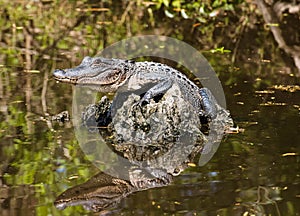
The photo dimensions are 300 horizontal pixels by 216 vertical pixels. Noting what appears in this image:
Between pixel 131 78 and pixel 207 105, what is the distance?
2.99 feet

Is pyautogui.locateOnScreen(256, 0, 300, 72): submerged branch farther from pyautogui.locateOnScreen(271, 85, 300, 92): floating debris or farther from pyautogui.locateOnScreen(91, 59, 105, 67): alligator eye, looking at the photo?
pyautogui.locateOnScreen(91, 59, 105, 67): alligator eye

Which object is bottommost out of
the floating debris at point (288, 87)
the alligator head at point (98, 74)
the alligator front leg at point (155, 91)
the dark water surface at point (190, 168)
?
the dark water surface at point (190, 168)

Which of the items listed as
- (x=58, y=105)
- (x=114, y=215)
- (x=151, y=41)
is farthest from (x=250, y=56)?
(x=114, y=215)

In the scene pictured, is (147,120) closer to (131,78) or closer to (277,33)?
(131,78)

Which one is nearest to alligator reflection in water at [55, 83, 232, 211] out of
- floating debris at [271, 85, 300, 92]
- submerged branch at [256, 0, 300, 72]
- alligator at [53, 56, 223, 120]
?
alligator at [53, 56, 223, 120]

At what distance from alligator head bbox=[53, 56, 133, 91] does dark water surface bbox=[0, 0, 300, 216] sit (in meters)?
0.54

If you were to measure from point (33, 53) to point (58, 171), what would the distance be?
535cm

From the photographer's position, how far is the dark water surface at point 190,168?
524 cm

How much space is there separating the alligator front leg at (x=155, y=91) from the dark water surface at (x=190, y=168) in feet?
2.62

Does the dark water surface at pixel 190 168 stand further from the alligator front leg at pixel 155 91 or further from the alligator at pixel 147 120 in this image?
the alligator front leg at pixel 155 91

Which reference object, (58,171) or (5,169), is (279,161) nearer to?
(58,171)

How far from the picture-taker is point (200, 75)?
963 cm

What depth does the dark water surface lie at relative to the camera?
206 inches

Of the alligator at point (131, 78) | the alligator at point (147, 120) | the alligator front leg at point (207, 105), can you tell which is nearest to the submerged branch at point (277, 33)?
the alligator front leg at point (207, 105)
